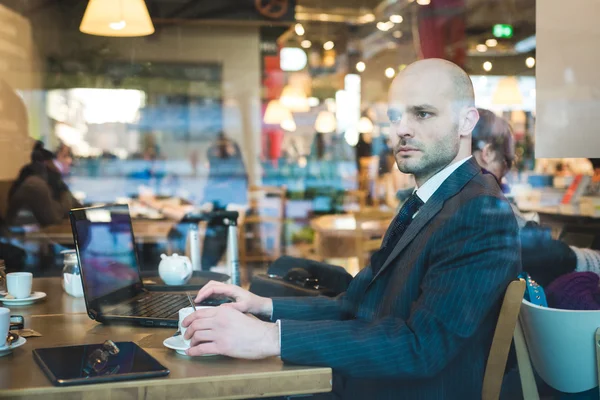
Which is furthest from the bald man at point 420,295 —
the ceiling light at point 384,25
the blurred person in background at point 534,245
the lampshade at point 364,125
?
the lampshade at point 364,125

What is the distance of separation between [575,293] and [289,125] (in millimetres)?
8095

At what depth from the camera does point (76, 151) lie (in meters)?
8.80

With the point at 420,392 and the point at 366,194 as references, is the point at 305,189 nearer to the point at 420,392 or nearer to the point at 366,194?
the point at 366,194

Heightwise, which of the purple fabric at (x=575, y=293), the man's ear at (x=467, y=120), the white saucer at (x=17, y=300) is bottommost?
the purple fabric at (x=575, y=293)

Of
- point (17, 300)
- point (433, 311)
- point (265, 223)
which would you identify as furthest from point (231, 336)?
point (265, 223)

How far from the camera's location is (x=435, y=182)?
1.78 metres

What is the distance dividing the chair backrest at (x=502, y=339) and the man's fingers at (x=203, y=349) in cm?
59

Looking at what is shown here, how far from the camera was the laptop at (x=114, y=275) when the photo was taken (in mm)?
1824

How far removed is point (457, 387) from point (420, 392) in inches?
3.3

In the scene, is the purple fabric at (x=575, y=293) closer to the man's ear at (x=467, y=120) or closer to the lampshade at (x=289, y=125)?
the man's ear at (x=467, y=120)

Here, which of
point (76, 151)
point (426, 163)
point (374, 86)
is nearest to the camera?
point (426, 163)

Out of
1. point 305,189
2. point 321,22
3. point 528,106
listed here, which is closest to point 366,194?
point 305,189

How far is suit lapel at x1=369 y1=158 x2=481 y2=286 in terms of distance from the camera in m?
A: 1.68

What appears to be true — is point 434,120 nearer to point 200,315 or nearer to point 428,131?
point 428,131
